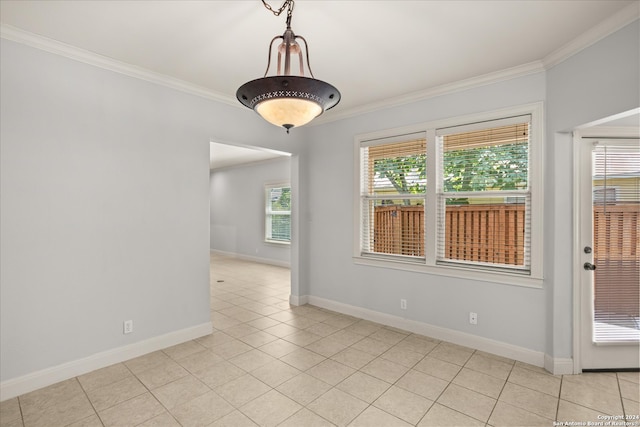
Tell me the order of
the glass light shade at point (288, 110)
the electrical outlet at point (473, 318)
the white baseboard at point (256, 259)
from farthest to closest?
the white baseboard at point (256, 259)
the electrical outlet at point (473, 318)
the glass light shade at point (288, 110)

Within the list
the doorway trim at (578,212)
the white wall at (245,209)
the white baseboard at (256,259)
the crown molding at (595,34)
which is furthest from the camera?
the white wall at (245,209)

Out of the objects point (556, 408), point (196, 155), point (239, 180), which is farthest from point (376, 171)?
point (239, 180)

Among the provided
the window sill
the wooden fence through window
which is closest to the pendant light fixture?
the wooden fence through window

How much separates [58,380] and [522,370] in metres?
3.96

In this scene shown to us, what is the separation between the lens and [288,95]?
5.02 ft

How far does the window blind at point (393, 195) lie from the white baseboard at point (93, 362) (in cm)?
234

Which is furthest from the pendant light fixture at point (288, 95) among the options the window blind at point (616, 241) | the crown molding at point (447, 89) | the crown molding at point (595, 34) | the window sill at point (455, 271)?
the window blind at point (616, 241)

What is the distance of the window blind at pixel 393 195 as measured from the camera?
3768 mm

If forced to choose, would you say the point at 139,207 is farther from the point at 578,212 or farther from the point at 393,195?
the point at 578,212

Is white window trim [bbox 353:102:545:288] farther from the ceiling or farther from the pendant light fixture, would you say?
the pendant light fixture

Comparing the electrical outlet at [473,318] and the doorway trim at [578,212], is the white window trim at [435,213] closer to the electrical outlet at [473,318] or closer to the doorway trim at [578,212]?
the doorway trim at [578,212]

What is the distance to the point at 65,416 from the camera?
2191 mm

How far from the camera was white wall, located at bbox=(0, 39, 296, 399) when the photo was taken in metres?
2.44

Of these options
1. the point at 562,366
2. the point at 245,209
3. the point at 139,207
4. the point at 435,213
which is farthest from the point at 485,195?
the point at 245,209
